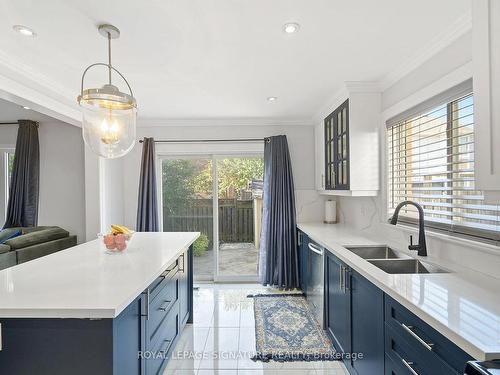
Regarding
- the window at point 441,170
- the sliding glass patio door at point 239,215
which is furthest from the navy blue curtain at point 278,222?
the window at point 441,170

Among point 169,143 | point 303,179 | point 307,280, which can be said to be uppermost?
point 169,143

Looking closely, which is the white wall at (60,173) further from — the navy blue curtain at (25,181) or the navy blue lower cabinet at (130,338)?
the navy blue lower cabinet at (130,338)

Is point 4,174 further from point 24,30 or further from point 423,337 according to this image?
point 423,337

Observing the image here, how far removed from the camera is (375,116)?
111 inches

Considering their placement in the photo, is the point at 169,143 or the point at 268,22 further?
the point at 169,143

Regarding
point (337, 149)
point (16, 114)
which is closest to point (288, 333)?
point (337, 149)

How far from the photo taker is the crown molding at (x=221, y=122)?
4191 mm

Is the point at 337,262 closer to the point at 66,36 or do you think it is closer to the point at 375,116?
the point at 375,116

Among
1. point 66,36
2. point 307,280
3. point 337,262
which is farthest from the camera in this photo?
point 307,280

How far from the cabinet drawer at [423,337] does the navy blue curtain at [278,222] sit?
2.51 meters

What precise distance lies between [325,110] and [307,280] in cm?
202

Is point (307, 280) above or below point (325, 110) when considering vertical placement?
below

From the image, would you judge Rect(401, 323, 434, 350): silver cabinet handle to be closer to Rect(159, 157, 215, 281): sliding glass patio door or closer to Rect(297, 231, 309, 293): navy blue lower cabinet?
Rect(297, 231, 309, 293): navy blue lower cabinet

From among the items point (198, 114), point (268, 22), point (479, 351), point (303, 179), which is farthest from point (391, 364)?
point (198, 114)
